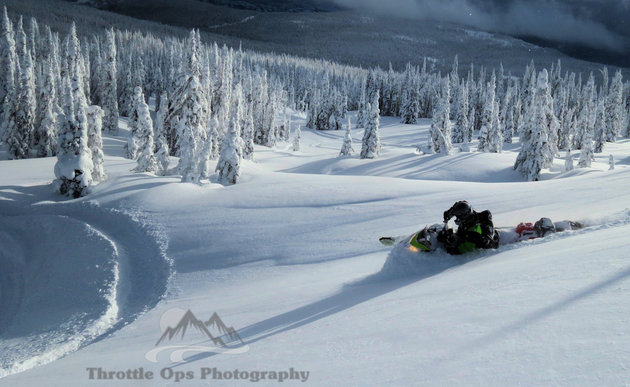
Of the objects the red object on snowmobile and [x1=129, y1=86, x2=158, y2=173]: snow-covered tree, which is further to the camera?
[x1=129, y1=86, x2=158, y2=173]: snow-covered tree

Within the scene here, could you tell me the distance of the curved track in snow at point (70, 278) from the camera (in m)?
8.25

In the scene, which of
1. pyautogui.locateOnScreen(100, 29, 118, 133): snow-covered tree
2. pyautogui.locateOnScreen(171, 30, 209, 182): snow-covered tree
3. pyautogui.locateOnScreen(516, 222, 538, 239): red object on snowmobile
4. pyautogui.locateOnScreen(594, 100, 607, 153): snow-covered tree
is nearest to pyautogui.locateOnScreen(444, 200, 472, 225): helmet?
pyautogui.locateOnScreen(516, 222, 538, 239): red object on snowmobile

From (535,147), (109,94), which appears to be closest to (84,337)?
(535,147)

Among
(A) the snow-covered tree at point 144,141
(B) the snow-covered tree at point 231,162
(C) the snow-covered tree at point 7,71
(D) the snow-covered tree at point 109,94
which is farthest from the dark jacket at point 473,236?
(D) the snow-covered tree at point 109,94

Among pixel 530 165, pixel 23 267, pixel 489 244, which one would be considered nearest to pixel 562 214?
pixel 489 244

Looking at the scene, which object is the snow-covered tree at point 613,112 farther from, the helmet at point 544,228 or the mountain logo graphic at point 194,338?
the mountain logo graphic at point 194,338

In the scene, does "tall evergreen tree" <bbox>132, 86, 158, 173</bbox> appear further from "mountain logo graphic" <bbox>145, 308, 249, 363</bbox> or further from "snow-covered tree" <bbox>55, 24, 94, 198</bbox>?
"mountain logo graphic" <bbox>145, 308, 249, 363</bbox>

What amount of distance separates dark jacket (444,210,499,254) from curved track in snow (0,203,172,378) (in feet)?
20.2

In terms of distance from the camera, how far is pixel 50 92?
48281 mm

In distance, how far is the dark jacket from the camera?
723cm

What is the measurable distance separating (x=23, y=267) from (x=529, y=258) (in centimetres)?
1420

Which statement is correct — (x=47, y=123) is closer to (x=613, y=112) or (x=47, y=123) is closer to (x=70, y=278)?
(x=70, y=278)

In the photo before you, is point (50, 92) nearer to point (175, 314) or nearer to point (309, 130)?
point (175, 314)

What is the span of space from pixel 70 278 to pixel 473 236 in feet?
32.7
